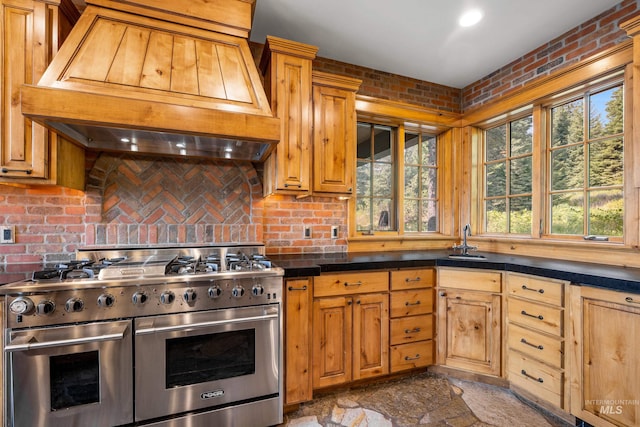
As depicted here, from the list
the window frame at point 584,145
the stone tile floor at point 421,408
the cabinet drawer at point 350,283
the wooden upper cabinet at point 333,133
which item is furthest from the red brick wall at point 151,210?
the window frame at point 584,145

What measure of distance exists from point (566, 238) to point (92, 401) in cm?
350

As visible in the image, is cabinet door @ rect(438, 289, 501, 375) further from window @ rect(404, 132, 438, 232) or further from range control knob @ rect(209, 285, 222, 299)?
range control knob @ rect(209, 285, 222, 299)

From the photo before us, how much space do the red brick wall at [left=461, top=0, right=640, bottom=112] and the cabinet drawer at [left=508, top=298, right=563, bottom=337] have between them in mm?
2036

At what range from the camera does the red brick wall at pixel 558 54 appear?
6.79 feet

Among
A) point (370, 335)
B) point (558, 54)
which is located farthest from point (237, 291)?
point (558, 54)

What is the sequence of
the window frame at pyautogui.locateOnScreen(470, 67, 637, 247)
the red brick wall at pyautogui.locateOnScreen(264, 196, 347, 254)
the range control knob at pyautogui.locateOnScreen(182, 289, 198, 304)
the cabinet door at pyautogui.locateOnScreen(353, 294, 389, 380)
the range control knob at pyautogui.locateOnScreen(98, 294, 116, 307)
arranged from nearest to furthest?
the range control knob at pyautogui.locateOnScreen(98, 294, 116, 307), the range control knob at pyautogui.locateOnScreen(182, 289, 198, 304), the window frame at pyautogui.locateOnScreen(470, 67, 637, 247), the cabinet door at pyautogui.locateOnScreen(353, 294, 389, 380), the red brick wall at pyautogui.locateOnScreen(264, 196, 347, 254)

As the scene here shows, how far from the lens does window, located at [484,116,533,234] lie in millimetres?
2725

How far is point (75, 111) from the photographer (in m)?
1.41

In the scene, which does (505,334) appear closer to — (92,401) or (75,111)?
(92,401)

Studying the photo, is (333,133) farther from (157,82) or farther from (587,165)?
(587,165)

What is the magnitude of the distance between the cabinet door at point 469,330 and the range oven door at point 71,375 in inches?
88.2

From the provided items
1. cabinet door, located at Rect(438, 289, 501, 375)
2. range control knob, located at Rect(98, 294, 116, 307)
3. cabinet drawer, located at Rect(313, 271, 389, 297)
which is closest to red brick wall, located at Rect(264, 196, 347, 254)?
cabinet drawer, located at Rect(313, 271, 389, 297)

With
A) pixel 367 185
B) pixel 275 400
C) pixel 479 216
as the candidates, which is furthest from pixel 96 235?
pixel 479 216

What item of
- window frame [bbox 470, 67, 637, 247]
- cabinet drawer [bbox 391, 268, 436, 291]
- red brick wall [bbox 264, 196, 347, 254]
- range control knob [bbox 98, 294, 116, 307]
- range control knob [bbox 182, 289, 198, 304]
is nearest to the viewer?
range control knob [bbox 98, 294, 116, 307]
